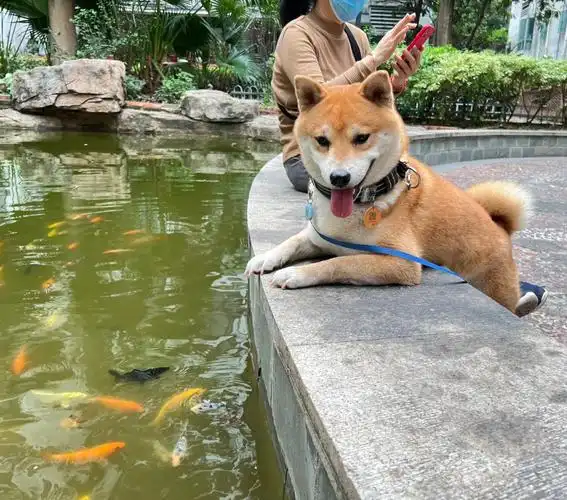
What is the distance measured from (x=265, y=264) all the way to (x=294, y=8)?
2.24m

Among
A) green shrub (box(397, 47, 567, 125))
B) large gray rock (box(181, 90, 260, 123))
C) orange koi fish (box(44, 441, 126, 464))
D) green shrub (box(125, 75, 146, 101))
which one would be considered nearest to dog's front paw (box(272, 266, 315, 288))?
orange koi fish (box(44, 441, 126, 464))

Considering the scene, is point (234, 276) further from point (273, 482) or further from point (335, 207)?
A: point (273, 482)

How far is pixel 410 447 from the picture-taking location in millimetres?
1298

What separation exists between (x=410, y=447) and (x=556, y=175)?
6.76 meters

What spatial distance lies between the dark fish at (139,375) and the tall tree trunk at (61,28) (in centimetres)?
1301

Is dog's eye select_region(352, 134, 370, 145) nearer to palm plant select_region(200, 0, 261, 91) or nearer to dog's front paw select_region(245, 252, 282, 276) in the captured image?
dog's front paw select_region(245, 252, 282, 276)

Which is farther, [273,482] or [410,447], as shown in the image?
[273,482]

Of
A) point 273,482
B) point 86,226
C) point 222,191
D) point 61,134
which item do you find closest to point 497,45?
point 61,134

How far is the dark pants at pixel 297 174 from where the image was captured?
4.15m

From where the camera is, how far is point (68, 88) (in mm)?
11578

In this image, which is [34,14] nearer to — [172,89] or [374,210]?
[172,89]

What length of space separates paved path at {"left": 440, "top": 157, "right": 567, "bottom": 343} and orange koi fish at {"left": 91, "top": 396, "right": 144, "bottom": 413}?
1.93m

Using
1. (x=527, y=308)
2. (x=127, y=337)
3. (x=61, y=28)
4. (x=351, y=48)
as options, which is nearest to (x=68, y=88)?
(x=61, y=28)

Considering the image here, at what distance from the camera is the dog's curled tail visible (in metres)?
2.80
